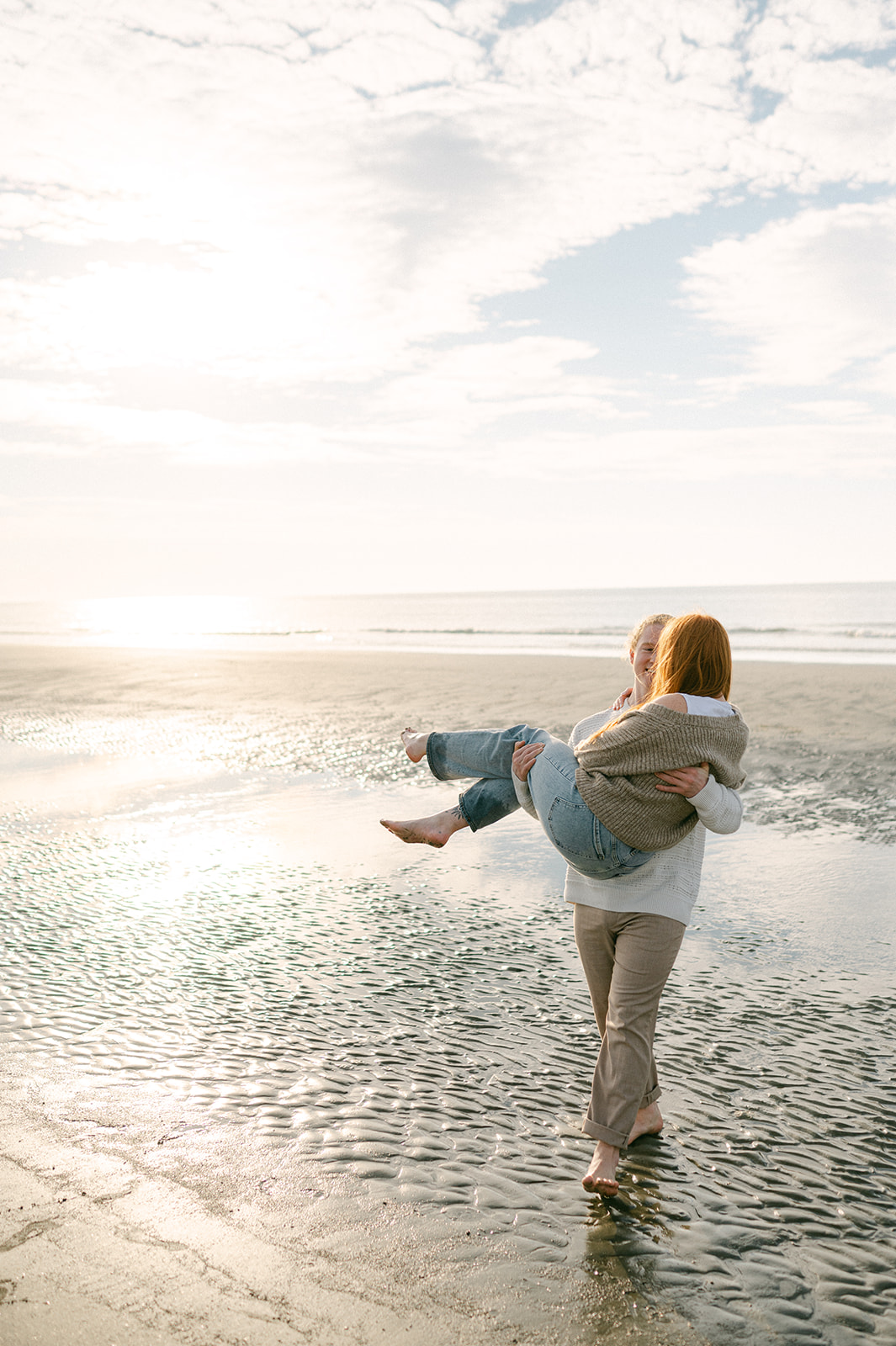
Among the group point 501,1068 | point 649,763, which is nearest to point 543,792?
point 649,763

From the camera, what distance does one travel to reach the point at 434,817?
3613mm

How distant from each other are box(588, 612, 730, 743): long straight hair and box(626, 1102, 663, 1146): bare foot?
4.36 ft

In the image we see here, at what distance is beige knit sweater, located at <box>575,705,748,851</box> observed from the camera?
9.78ft

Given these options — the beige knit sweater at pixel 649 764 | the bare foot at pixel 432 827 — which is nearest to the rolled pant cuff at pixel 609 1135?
the beige knit sweater at pixel 649 764

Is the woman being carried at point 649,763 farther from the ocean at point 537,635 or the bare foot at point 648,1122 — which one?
the ocean at point 537,635

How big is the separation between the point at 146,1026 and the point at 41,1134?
0.92m

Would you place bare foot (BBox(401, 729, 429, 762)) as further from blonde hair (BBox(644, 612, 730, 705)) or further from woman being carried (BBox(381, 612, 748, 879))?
blonde hair (BBox(644, 612, 730, 705))

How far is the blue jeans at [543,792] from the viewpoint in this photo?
10.1 ft

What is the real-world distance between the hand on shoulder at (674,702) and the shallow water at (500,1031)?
1.51 m

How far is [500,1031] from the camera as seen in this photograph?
4.15 meters

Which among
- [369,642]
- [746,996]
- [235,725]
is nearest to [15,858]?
[746,996]

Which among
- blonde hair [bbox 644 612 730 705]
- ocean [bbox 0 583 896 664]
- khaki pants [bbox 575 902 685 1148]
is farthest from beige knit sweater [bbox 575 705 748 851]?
ocean [bbox 0 583 896 664]

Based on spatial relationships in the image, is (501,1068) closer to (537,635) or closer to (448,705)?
(448,705)

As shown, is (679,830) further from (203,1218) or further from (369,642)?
(369,642)
